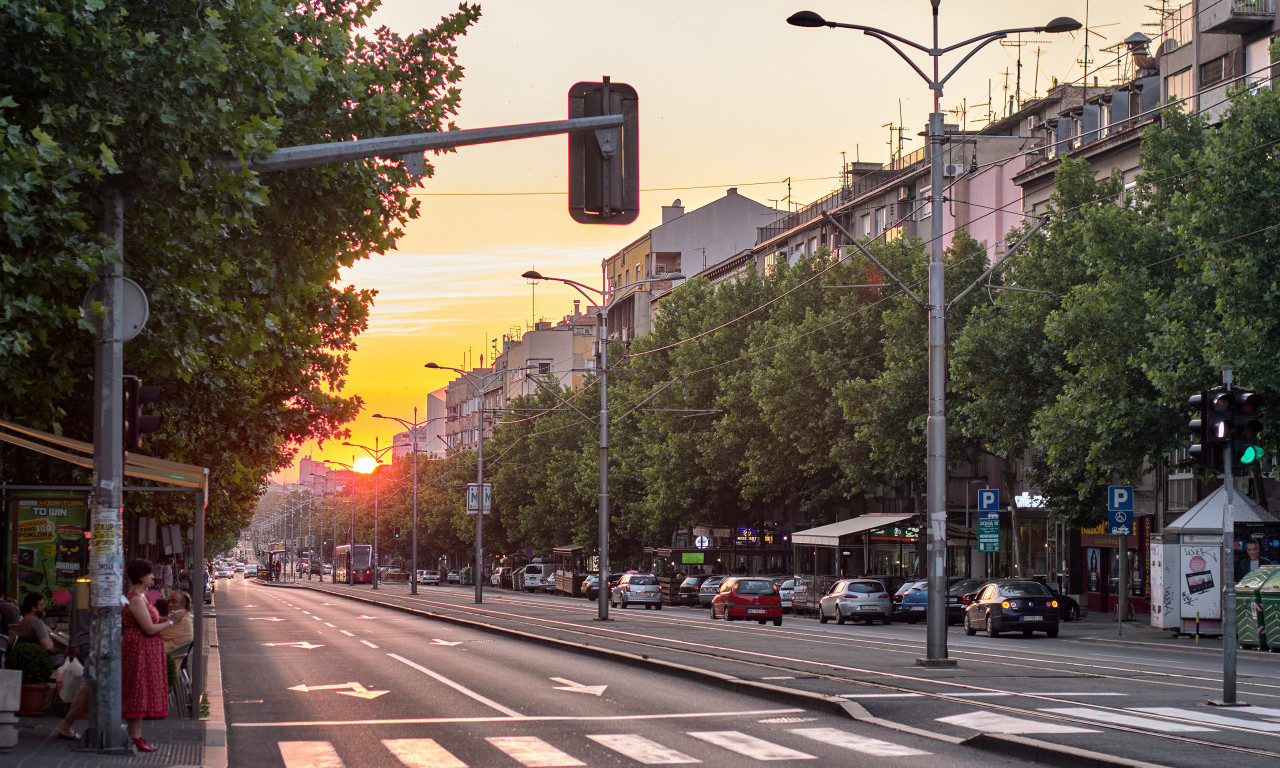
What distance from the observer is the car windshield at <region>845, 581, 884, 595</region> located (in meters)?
48.2

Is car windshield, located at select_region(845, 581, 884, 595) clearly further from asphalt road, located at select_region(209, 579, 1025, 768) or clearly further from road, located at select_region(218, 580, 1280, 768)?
asphalt road, located at select_region(209, 579, 1025, 768)

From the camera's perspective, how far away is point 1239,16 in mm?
45094

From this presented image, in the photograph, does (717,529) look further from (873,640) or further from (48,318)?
(48,318)

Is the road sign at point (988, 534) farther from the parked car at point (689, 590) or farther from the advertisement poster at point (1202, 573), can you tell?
the parked car at point (689, 590)

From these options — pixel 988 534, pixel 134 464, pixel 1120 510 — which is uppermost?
pixel 134 464

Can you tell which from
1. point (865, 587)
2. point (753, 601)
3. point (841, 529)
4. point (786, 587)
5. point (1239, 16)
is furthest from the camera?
point (786, 587)

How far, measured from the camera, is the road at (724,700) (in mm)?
13578

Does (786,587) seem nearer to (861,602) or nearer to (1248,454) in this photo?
(861,602)

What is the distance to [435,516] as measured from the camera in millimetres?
129750

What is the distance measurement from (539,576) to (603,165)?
284 ft

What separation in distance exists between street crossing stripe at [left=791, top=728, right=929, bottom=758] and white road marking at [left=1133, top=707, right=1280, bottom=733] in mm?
3423

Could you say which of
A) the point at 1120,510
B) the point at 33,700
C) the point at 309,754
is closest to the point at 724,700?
the point at 309,754

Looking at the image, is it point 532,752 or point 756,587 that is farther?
point 756,587

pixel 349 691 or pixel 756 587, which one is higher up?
pixel 349 691
